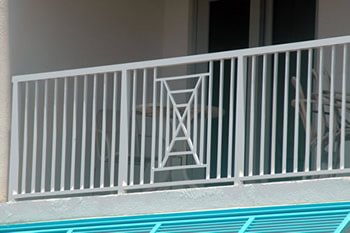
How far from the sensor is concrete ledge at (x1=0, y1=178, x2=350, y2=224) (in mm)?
8672

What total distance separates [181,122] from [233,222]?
40.7 inches

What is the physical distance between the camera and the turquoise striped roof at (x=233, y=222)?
8.42m

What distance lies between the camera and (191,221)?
9.10m

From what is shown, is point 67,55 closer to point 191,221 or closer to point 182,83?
point 182,83

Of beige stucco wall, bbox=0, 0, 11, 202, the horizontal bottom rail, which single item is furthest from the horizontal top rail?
the horizontal bottom rail

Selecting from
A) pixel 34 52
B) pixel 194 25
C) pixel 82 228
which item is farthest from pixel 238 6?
pixel 82 228

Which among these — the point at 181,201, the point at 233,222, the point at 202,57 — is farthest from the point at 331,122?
the point at 181,201

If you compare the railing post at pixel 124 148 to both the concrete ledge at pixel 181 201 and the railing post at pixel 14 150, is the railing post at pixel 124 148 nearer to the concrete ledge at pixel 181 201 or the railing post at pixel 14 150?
the concrete ledge at pixel 181 201

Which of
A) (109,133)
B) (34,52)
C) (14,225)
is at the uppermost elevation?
(34,52)

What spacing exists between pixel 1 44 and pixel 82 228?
89.0 inches

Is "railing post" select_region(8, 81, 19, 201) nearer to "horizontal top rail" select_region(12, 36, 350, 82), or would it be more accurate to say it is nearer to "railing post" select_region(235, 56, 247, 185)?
"horizontal top rail" select_region(12, 36, 350, 82)

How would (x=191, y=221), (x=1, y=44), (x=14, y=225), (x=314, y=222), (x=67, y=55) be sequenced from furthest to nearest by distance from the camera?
1. (x=67, y=55)
2. (x=1, y=44)
3. (x=14, y=225)
4. (x=191, y=221)
5. (x=314, y=222)

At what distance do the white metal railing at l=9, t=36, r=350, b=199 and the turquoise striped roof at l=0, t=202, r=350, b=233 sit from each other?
276 millimetres

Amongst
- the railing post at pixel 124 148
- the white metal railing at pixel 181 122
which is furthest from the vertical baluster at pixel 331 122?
the railing post at pixel 124 148
